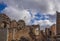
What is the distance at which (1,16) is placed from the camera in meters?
45.9

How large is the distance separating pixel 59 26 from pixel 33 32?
22255 millimetres

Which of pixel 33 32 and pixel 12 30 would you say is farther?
pixel 33 32

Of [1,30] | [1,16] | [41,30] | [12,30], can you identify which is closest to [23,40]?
[12,30]

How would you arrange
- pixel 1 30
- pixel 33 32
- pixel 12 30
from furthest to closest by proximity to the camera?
pixel 33 32
pixel 12 30
pixel 1 30

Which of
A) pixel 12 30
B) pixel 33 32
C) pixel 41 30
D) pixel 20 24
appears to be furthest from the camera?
pixel 41 30

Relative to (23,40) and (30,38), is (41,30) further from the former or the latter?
(23,40)

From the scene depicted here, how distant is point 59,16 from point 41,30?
79.5 feet

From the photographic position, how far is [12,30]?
4919cm

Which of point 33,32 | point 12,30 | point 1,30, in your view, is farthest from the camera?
point 33,32

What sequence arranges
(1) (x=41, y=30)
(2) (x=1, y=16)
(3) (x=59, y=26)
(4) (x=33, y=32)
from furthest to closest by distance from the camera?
1. (1) (x=41, y=30)
2. (4) (x=33, y=32)
3. (2) (x=1, y=16)
4. (3) (x=59, y=26)

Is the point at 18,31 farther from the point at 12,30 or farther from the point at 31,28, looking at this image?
the point at 31,28

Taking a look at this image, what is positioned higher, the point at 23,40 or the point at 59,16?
the point at 59,16

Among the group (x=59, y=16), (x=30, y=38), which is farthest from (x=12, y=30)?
(x=59, y=16)

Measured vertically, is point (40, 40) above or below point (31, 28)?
below
